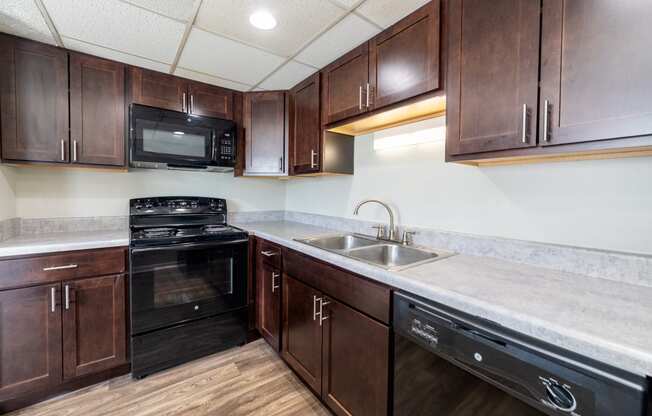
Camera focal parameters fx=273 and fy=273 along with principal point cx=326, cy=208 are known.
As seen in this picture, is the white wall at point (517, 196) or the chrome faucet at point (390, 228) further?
the chrome faucet at point (390, 228)

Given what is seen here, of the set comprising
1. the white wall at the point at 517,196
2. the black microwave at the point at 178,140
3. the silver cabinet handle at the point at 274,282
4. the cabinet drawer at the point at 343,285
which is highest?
the black microwave at the point at 178,140

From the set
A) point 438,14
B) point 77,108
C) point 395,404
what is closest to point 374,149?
point 438,14

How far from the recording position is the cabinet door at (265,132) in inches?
96.9

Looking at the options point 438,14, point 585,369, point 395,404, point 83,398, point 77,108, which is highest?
point 438,14

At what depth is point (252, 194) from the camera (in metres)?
2.94

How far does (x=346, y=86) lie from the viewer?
1.82m

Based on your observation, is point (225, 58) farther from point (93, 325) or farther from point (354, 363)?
point (354, 363)

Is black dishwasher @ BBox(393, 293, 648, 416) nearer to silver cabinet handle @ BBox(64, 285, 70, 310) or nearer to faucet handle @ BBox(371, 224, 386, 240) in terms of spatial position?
faucet handle @ BBox(371, 224, 386, 240)

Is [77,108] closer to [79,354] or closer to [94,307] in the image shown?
[94,307]

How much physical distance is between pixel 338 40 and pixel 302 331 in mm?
1814

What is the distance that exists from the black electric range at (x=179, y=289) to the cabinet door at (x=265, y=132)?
2.22ft

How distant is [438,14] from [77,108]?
232 centimetres

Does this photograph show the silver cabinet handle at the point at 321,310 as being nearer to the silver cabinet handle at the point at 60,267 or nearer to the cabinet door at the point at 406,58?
the cabinet door at the point at 406,58

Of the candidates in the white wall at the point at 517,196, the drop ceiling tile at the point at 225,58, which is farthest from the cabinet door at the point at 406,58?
the drop ceiling tile at the point at 225,58
